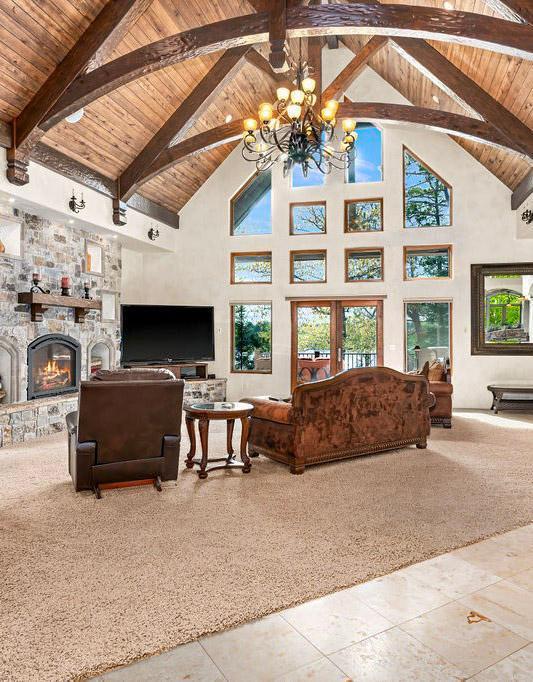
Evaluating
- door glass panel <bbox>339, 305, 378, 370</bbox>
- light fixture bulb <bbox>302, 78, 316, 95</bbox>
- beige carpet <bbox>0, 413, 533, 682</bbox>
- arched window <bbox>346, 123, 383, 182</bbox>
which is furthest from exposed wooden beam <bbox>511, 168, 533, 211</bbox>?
beige carpet <bbox>0, 413, 533, 682</bbox>

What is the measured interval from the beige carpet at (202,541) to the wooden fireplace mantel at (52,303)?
7.50 ft

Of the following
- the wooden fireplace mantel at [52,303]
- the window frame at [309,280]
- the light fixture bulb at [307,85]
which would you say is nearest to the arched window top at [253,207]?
the window frame at [309,280]

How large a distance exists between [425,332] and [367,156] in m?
3.61

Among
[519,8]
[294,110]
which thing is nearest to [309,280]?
[294,110]

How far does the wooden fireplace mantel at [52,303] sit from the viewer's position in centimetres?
651

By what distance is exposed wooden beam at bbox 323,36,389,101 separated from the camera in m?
6.95

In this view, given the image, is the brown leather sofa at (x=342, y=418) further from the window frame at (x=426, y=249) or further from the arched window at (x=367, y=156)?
the arched window at (x=367, y=156)

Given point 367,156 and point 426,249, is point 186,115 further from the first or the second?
point 426,249

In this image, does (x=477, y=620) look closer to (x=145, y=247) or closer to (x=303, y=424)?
(x=303, y=424)

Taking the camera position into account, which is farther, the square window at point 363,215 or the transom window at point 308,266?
the transom window at point 308,266

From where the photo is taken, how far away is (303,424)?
4.70 meters

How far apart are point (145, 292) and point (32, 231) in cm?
360

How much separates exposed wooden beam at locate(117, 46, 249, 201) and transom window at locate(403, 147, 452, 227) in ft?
12.9

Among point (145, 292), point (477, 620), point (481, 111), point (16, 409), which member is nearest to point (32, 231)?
point (16, 409)
